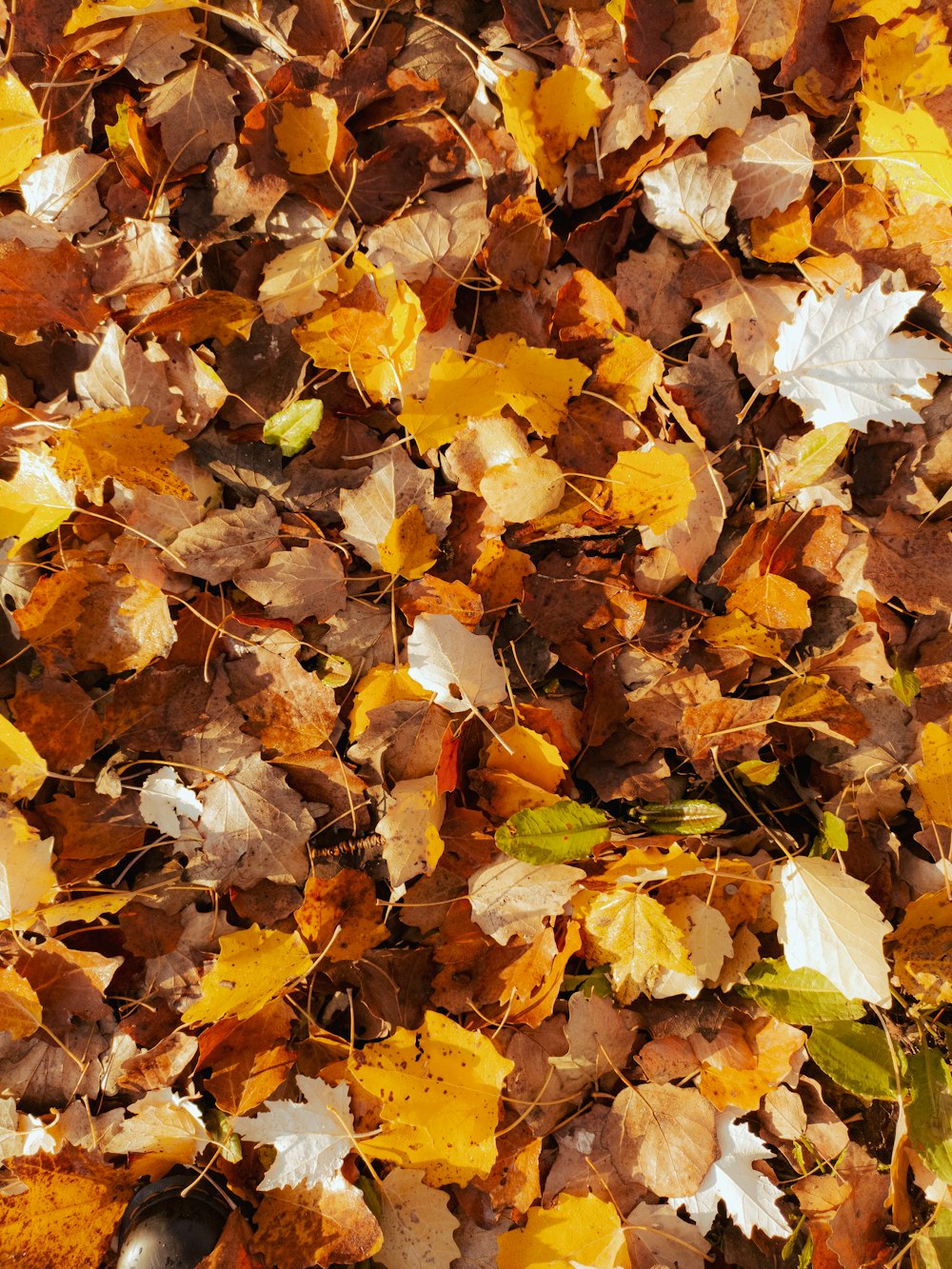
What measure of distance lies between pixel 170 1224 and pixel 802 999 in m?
1.05

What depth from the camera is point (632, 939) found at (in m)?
1.29

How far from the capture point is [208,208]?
1.40 meters

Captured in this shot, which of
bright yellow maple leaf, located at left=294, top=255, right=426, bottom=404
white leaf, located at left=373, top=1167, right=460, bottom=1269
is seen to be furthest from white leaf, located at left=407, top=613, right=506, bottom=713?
white leaf, located at left=373, top=1167, right=460, bottom=1269

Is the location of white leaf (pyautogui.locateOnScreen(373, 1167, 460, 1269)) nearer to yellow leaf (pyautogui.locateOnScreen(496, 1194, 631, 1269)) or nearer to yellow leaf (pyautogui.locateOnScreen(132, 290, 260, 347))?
yellow leaf (pyautogui.locateOnScreen(496, 1194, 631, 1269))

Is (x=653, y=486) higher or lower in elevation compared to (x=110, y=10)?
lower

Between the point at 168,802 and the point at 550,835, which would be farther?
the point at 168,802

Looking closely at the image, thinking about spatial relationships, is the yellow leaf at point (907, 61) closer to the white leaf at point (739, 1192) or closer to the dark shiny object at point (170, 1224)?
the white leaf at point (739, 1192)

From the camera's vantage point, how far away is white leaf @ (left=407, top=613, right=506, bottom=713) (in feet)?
4.20

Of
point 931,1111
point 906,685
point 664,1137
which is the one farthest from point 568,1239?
point 906,685

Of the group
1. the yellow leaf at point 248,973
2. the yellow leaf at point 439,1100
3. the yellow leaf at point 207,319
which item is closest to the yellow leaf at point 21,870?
the yellow leaf at point 248,973

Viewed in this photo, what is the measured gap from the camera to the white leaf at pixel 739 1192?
1.30 meters

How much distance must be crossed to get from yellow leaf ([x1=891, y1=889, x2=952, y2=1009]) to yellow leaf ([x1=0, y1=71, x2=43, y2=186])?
1938 mm

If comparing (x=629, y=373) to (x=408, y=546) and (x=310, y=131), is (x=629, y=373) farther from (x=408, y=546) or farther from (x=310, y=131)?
(x=310, y=131)

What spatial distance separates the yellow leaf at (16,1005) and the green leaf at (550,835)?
81 centimetres
